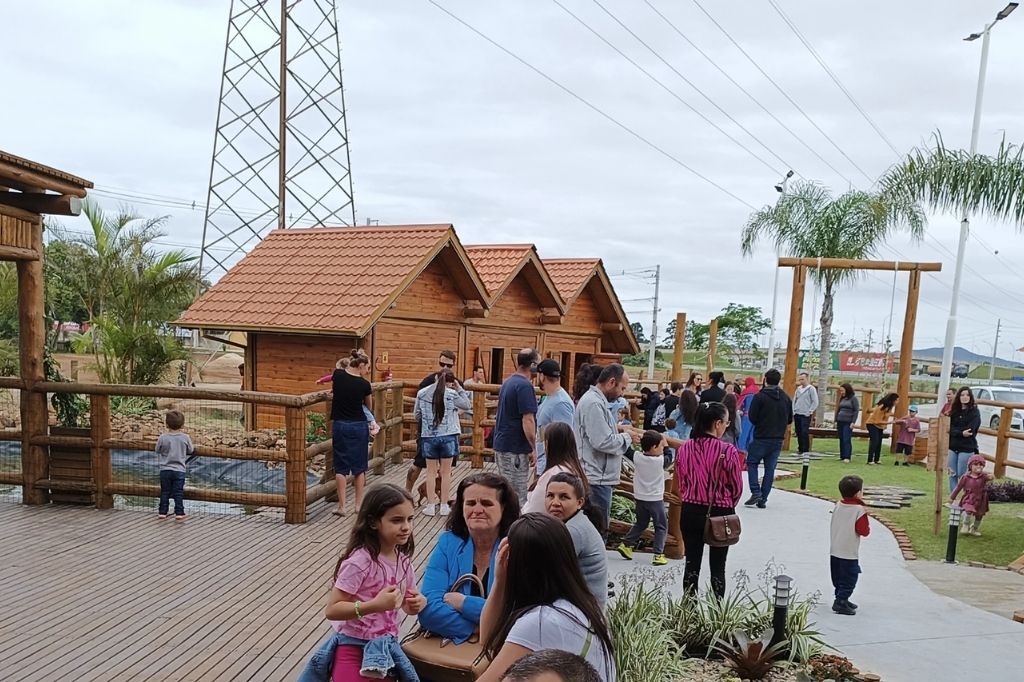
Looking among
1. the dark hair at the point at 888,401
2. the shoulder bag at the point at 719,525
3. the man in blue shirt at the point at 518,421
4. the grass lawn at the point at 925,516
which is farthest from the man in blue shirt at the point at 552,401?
the dark hair at the point at 888,401

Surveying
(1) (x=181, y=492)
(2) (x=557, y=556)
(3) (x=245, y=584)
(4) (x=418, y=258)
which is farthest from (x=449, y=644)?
(4) (x=418, y=258)

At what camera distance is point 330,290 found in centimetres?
1392

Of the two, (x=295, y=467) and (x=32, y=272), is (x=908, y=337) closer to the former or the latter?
(x=295, y=467)

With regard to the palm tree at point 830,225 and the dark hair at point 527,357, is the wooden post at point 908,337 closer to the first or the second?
the palm tree at point 830,225

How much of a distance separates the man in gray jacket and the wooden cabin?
7091 millimetres

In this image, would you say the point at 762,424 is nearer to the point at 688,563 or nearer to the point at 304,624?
the point at 688,563

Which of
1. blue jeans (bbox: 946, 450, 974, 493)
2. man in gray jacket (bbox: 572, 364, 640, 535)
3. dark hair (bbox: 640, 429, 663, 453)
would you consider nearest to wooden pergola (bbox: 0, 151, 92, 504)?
man in gray jacket (bbox: 572, 364, 640, 535)

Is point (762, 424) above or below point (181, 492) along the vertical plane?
above

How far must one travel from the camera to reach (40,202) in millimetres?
7762

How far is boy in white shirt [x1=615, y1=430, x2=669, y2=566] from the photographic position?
7.30m

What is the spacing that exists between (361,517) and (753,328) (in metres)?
60.8

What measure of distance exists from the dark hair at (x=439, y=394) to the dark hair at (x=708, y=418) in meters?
2.71

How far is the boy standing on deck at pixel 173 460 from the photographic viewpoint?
7383mm

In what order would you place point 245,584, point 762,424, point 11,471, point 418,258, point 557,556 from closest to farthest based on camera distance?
point 557,556 < point 245,584 < point 11,471 < point 762,424 < point 418,258
